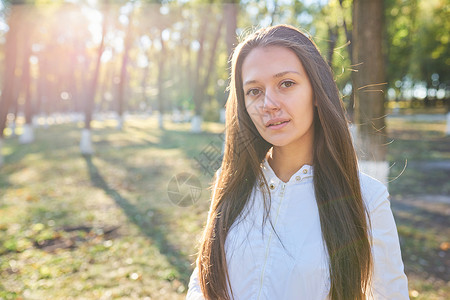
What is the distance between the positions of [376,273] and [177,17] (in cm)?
2861

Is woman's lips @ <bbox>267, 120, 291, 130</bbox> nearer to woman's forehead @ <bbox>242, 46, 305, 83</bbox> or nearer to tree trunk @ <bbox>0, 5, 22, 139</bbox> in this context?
woman's forehead @ <bbox>242, 46, 305, 83</bbox>

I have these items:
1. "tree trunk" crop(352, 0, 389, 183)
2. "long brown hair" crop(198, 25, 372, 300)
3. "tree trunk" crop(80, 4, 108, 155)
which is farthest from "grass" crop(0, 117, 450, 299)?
"tree trunk" crop(80, 4, 108, 155)

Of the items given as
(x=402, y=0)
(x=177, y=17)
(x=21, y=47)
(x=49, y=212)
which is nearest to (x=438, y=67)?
(x=402, y=0)

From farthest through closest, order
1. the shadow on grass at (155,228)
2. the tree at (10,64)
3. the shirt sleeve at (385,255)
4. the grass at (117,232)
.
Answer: the tree at (10,64), the shadow on grass at (155,228), the grass at (117,232), the shirt sleeve at (385,255)

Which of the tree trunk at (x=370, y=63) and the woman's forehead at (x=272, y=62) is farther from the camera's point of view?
the tree trunk at (x=370, y=63)

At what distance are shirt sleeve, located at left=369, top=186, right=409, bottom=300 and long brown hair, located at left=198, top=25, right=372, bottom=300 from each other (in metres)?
0.04

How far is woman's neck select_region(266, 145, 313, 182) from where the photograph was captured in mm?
1864

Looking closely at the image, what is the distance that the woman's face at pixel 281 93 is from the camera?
5.54 ft

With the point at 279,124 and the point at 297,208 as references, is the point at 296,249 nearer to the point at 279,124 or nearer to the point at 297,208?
the point at 297,208

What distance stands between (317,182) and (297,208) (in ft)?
0.54

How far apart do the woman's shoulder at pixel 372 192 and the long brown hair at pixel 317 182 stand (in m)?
0.03

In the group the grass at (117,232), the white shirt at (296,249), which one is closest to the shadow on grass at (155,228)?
the grass at (117,232)

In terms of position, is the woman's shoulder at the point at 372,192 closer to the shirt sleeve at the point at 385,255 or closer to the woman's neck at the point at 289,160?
the shirt sleeve at the point at 385,255

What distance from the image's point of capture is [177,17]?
27562mm
